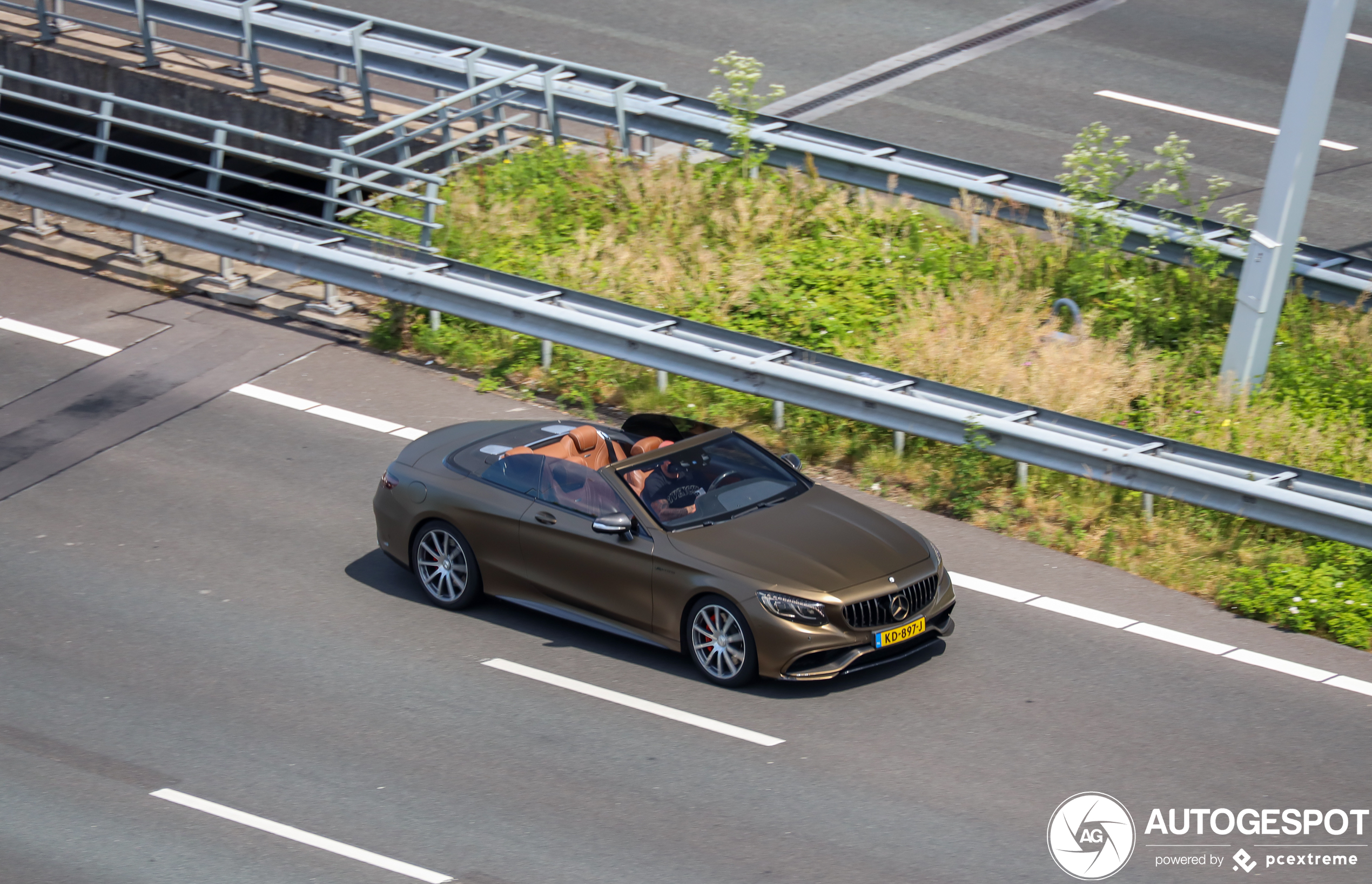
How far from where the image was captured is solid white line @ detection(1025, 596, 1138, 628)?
10.6m

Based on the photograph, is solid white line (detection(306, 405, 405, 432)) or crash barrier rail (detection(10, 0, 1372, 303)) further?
crash barrier rail (detection(10, 0, 1372, 303))

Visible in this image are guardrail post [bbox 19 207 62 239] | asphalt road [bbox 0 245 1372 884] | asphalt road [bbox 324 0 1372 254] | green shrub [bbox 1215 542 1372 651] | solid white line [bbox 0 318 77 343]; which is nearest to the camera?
asphalt road [bbox 0 245 1372 884]

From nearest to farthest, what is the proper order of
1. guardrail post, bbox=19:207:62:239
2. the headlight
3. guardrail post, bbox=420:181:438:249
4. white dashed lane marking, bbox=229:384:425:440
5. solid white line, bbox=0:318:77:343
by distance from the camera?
the headlight, white dashed lane marking, bbox=229:384:425:440, solid white line, bbox=0:318:77:343, guardrail post, bbox=420:181:438:249, guardrail post, bbox=19:207:62:239

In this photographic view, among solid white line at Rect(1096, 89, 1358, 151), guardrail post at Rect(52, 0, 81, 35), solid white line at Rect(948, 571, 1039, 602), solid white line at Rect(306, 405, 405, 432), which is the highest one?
solid white line at Rect(1096, 89, 1358, 151)

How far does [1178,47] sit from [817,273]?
27.8 feet

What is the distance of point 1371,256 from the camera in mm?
16094

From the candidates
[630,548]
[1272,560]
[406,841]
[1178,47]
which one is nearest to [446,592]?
[630,548]

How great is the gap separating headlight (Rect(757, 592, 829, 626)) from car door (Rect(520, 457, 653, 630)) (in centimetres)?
87

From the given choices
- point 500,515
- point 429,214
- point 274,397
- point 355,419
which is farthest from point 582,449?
point 429,214

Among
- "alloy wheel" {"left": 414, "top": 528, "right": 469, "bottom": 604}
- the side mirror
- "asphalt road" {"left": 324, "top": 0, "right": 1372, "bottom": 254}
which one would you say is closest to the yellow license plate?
the side mirror

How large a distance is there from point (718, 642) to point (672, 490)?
107 centimetres

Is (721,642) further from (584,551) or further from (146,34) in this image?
(146,34)

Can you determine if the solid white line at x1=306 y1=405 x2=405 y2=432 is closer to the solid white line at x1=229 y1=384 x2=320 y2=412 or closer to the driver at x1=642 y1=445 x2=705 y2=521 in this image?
the solid white line at x1=229 y1=384 x2=320 y2=412

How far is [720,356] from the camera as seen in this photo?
1298 cm
